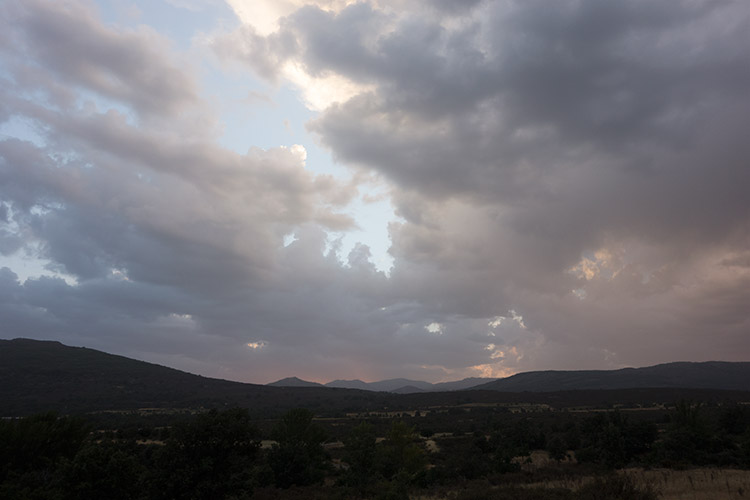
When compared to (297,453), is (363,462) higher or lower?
higher

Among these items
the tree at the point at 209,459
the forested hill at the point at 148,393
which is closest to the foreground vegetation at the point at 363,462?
the tree at the point at 209,459

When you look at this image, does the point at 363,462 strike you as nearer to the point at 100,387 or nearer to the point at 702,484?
the point at 702,484

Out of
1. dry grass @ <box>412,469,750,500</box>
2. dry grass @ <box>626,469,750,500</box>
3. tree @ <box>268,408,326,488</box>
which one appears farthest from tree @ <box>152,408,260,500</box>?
dry grass @ <box>626,469,750,500</box>

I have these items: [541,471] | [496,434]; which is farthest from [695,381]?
[541,471]

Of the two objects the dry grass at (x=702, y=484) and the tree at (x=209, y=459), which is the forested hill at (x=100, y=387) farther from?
the dry grass at (x=702, y=484)

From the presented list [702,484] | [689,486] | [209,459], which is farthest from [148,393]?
[702,484]

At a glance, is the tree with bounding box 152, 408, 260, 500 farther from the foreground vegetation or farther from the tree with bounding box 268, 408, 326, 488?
the tree with bounding box 268, 408, 326, 488

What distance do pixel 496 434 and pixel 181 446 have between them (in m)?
38.9

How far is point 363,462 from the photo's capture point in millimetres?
29953

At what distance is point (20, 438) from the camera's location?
29.5m

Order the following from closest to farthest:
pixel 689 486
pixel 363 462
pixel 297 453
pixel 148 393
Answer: pixel 689 486 < pixel 363 462 < pixel 297 453 < pixel 148 393

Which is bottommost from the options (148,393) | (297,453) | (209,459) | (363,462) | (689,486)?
(148,393)

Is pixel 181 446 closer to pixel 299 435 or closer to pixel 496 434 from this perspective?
pixel 299 435

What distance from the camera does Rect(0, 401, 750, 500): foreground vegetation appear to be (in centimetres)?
1914
